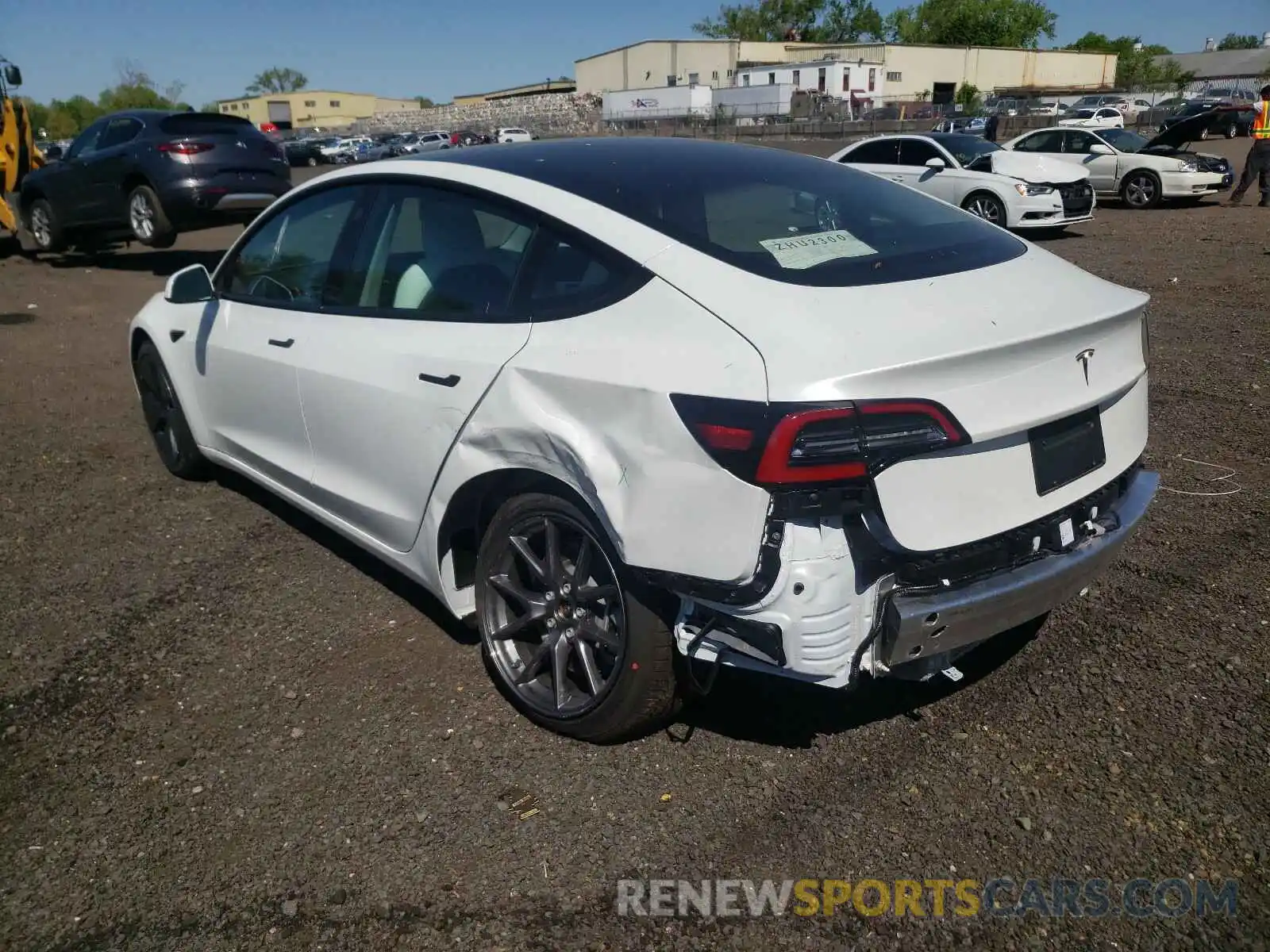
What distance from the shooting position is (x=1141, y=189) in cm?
1683

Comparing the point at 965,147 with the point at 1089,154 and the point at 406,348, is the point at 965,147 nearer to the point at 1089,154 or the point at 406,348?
the point at 1089,154

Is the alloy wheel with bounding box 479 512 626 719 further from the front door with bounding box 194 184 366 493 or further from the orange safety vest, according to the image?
the orange safety vest

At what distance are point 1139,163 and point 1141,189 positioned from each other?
438 millimetres

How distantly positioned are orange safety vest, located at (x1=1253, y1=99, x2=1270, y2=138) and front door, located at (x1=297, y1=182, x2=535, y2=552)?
16538mm

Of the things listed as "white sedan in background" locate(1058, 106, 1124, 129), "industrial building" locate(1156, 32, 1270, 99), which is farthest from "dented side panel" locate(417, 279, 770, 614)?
"industrial building" locate(1156, 32, 1270, 99)

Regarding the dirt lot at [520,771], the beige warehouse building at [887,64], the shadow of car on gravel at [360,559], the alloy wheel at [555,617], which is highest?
the beige warehouse building at [887,64]

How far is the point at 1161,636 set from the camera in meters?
3.39

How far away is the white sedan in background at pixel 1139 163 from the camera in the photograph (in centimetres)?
1631

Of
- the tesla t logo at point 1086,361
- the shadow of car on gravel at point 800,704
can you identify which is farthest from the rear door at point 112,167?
the tesla t logo at point 1086,361

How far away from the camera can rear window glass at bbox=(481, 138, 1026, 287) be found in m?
2.72

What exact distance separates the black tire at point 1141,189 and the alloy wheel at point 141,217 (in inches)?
604

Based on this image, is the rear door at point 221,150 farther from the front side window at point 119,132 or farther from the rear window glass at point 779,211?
the rear window glass at point 779,211

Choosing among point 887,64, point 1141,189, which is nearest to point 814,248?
point 1141,189

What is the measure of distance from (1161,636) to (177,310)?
4476 mm
